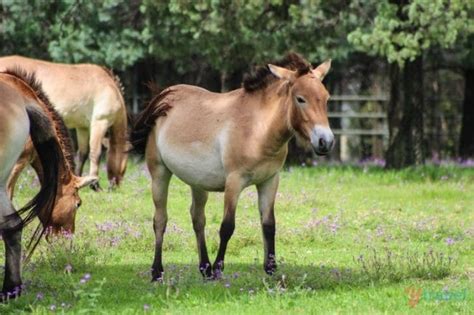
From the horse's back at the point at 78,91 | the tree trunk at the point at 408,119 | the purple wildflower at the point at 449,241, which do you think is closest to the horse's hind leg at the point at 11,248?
the purple wildflower at the point at 449,241

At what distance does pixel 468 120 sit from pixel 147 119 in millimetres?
17423

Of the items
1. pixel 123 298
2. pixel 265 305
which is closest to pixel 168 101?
pixel 123 298

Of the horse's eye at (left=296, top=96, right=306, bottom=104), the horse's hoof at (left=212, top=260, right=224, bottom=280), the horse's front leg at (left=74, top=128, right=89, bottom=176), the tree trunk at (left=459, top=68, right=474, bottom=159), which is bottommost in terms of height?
the tree trunk at (left=459, top=68, right=474, bottom=159)

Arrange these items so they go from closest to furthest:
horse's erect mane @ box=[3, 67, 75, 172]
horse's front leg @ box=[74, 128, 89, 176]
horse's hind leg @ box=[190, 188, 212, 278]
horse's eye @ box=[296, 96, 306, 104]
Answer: horse's eye @ box=[296, 96, 306, 104] → horse's hind leg @ box=[190, 188, 212, 278] → horse's erect mane @ box=[3, 67, 75, 172] → horse's front leg @ box=[74, 128, 89, 176]

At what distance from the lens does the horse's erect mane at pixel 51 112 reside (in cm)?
972

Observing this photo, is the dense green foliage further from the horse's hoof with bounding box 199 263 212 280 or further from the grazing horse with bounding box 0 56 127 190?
the horse's hoof with bounding box 199 263 212 280

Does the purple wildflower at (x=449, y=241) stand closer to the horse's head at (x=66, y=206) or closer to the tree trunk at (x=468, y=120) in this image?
the horse's head at (x=66, y=206)

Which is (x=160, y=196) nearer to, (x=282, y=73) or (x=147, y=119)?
(x=147, y=119)

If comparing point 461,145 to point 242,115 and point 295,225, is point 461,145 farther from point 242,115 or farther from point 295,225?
point 242,115

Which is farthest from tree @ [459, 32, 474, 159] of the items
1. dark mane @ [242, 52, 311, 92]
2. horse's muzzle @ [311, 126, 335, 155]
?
horse's muzzle @ [311, 126, 335, 155]

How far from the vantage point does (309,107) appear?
8156 mm

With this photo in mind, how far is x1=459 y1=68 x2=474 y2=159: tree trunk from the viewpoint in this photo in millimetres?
25109

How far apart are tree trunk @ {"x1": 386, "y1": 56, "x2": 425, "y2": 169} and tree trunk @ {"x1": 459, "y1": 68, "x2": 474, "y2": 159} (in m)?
5.30

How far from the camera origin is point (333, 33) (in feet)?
63.4
